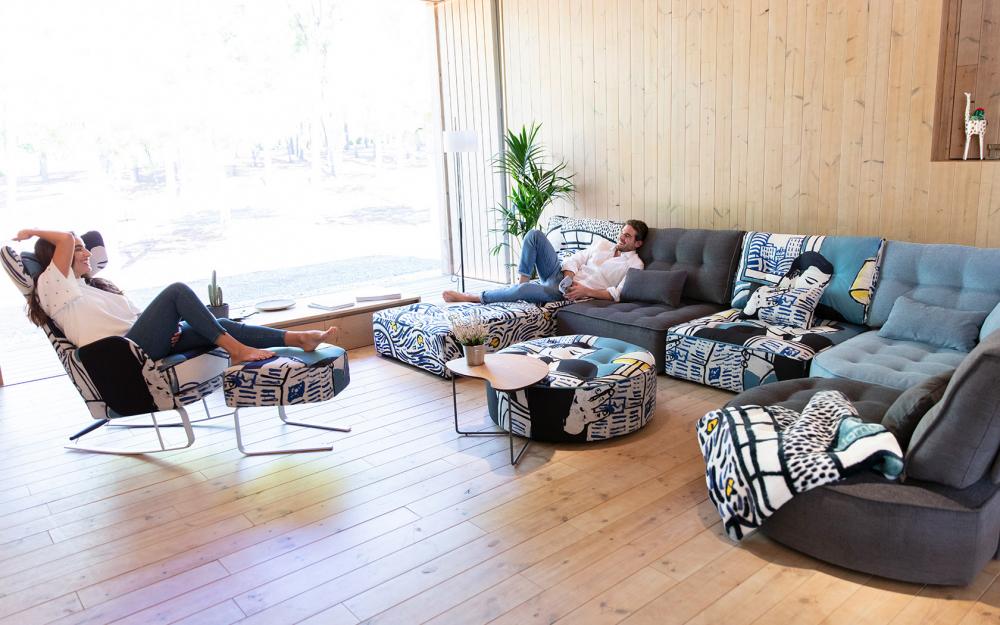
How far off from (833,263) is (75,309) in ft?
13.9

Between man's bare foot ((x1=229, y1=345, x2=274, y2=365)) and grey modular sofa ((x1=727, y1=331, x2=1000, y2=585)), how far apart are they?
2.63 metres

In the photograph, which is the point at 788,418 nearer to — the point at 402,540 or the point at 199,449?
the point at 402,540

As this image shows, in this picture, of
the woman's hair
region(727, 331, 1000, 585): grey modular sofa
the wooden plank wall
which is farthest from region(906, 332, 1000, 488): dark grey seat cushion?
the woman's hair

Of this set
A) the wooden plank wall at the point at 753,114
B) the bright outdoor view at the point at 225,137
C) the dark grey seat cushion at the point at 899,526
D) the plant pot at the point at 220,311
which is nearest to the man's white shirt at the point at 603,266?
the wooden plank wall at the point at 753,114

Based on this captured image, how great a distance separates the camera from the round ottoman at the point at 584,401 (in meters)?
3.59

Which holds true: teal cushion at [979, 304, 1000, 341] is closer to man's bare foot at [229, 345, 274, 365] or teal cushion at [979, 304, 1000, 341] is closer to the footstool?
the footstool

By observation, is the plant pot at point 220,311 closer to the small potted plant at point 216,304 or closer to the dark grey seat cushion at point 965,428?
the small potted plant at point 216,304

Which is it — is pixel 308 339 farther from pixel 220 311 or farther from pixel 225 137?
pixel 225 137

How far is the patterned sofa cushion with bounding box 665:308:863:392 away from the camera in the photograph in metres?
4.02

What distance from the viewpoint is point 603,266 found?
5.43 meters

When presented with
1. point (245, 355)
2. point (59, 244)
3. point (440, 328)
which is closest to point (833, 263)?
point (440, 328)

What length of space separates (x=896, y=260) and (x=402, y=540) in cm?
321

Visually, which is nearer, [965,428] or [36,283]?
[965,428]

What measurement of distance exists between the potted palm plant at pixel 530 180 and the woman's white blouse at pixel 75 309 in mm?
3704
